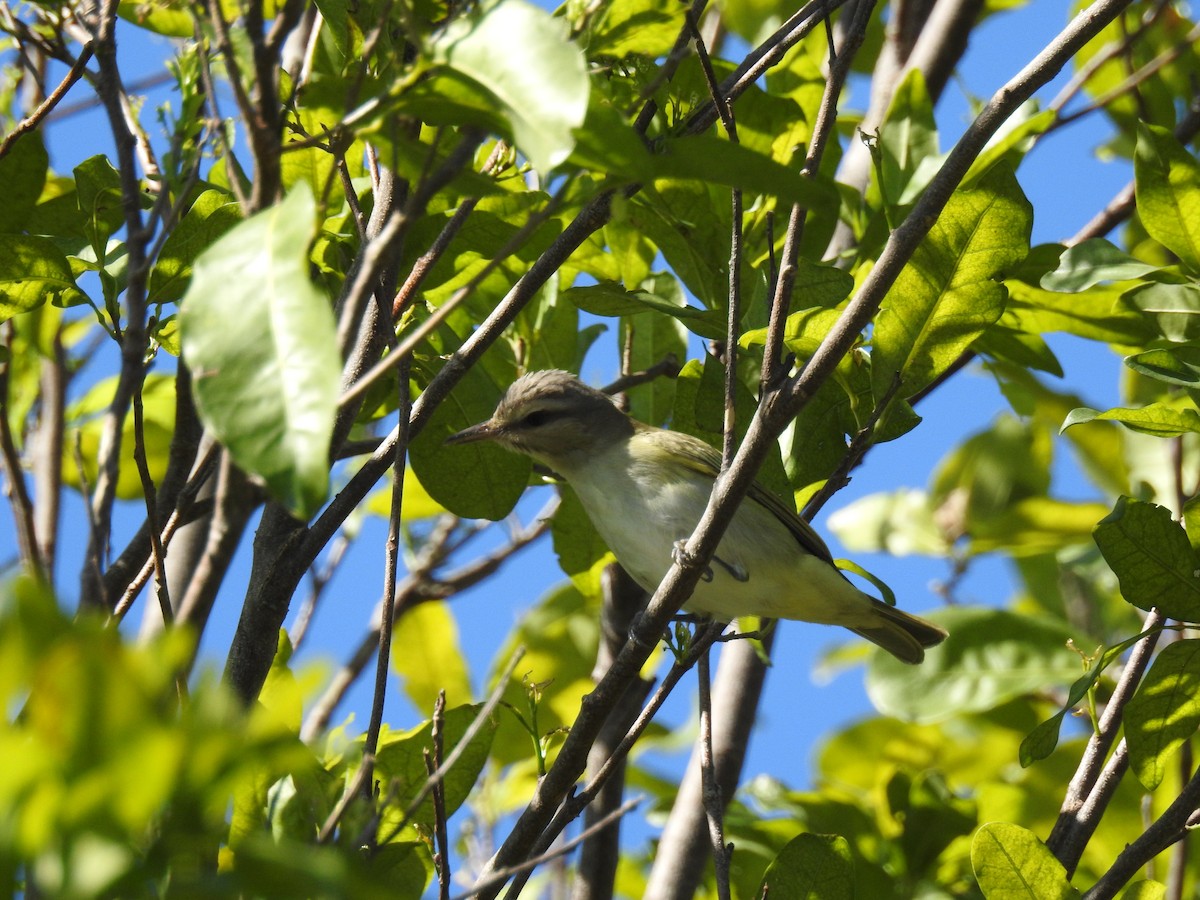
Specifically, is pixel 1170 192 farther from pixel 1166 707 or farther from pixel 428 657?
pixel 428 657

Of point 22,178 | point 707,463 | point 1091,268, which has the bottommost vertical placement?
point 1091,268

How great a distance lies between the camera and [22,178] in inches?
Answer: 114

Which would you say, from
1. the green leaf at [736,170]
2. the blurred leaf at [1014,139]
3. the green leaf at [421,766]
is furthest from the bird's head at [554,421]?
the green leaf at [736,170]

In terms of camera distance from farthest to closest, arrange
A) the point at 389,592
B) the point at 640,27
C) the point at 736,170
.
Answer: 1. the point at 640,27
2. the point at 389,592
3. the point at 736,170

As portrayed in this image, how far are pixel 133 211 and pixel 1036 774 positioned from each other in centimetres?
341

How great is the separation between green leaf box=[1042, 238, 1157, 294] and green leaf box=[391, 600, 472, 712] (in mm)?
2040

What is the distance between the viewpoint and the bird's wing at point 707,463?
143 inches

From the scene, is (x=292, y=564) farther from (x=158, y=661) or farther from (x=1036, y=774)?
(x=1036, y=774)

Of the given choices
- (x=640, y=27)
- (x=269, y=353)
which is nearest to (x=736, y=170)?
(x=269, y=353)

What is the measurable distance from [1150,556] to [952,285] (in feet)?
2.19

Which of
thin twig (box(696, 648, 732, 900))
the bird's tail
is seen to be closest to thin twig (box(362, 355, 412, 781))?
thin twig (box(696, 648, 732, 900))

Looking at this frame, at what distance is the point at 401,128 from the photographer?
1793 millimetres

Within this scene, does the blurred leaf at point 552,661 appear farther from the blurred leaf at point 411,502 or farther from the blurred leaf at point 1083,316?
the blurred leaf at point 1083,316

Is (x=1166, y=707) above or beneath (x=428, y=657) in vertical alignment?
beneath
